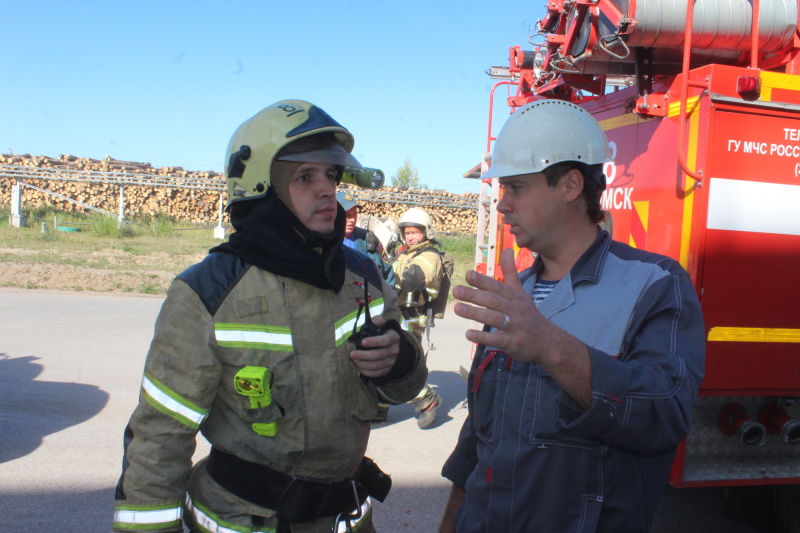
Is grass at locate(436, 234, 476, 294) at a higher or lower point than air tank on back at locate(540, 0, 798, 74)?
lower

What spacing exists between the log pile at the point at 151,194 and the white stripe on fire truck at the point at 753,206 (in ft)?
77.7

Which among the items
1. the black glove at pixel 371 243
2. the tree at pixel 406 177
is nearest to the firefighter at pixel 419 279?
the black glove at pixel 371 243

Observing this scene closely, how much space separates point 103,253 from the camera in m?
17.3

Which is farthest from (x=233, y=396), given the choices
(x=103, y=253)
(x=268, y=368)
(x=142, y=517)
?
(x=103, y=253)

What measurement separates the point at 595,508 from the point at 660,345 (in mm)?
478

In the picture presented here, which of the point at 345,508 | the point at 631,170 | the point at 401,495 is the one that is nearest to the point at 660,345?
the point at 345,508

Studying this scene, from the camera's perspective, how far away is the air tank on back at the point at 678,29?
3342 millimetres

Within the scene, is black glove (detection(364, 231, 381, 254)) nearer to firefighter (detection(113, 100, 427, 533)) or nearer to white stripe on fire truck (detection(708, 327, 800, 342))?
white stripe on fire truck (detection(708, 327, 800, 342))

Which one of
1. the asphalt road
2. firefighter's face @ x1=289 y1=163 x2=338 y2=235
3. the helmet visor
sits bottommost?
the asphalt road

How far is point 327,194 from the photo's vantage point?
223cm

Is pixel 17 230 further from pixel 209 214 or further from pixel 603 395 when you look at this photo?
pixel 603 395

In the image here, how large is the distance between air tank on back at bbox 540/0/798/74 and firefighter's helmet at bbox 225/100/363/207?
1910 millimetres

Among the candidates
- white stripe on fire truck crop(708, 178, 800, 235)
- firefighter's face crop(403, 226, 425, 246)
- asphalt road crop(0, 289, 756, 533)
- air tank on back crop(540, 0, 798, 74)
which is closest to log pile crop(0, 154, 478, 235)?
asphalt road crop(0, 289, 756, 533)

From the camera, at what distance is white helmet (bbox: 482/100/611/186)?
205 centimetres
